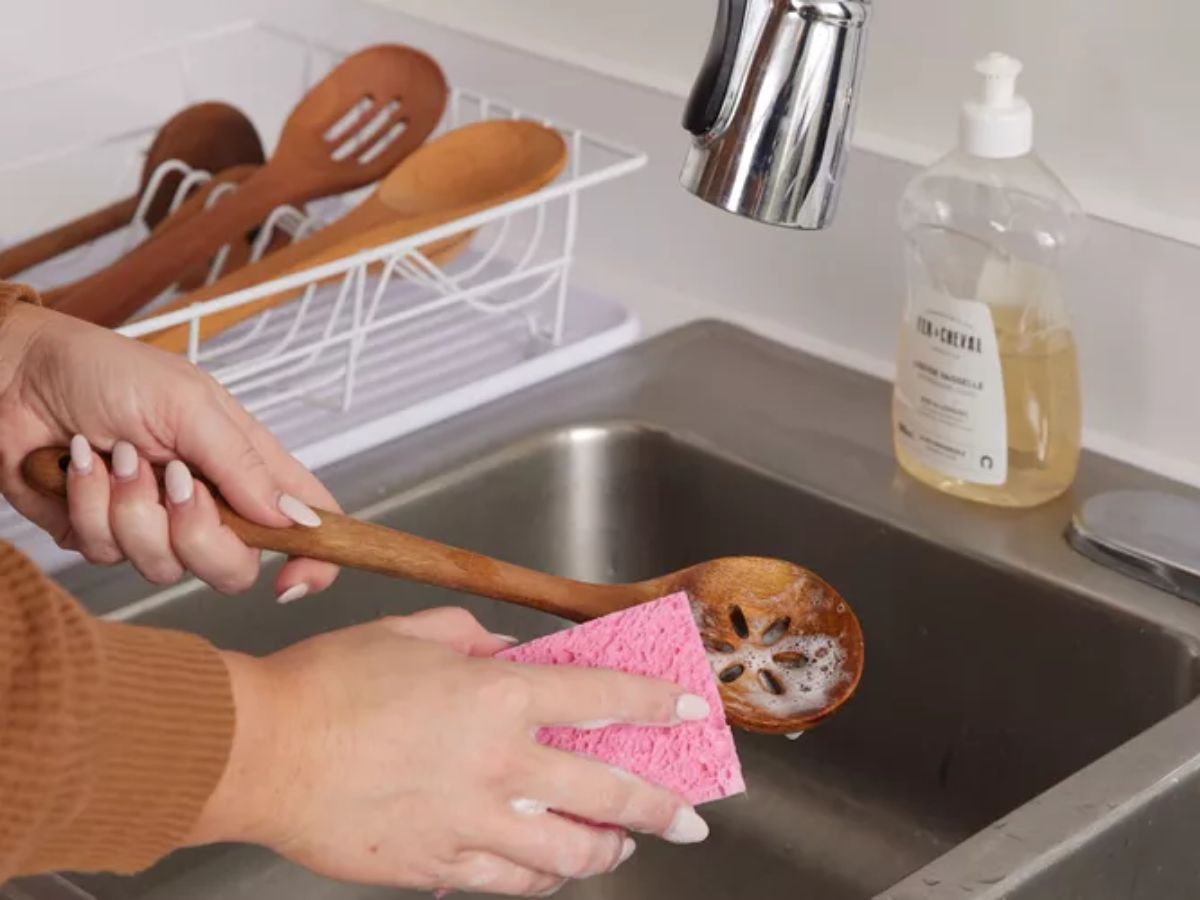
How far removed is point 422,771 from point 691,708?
121 millimetres

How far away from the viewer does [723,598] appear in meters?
0.81

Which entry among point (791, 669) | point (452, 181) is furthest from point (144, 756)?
point (452, 181)

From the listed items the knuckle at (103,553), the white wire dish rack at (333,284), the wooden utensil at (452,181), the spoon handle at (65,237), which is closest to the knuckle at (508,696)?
the knuckle at (103,553)

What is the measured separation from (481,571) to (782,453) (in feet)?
1.06

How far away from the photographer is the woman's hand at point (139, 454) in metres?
0.74

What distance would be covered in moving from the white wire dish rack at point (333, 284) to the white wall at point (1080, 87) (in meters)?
0.17

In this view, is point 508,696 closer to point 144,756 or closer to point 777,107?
point 144,756

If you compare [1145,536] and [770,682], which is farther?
[1145,536]

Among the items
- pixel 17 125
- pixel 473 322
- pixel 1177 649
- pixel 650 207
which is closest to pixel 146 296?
pixel 473 322

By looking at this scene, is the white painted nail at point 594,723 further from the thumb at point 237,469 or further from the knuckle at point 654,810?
the thumb at point 237,469

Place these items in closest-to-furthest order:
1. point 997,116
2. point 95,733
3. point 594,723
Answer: point 95,733, point 594,723, point 997,116

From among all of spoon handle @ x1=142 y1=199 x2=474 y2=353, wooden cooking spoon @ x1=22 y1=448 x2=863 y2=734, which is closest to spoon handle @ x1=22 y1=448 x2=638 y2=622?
wooden cooking spoon @ x1=22 y1=448 x2=863 y2=734

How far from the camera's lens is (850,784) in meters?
0.99

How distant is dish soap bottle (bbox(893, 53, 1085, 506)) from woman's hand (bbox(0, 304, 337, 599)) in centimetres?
33
